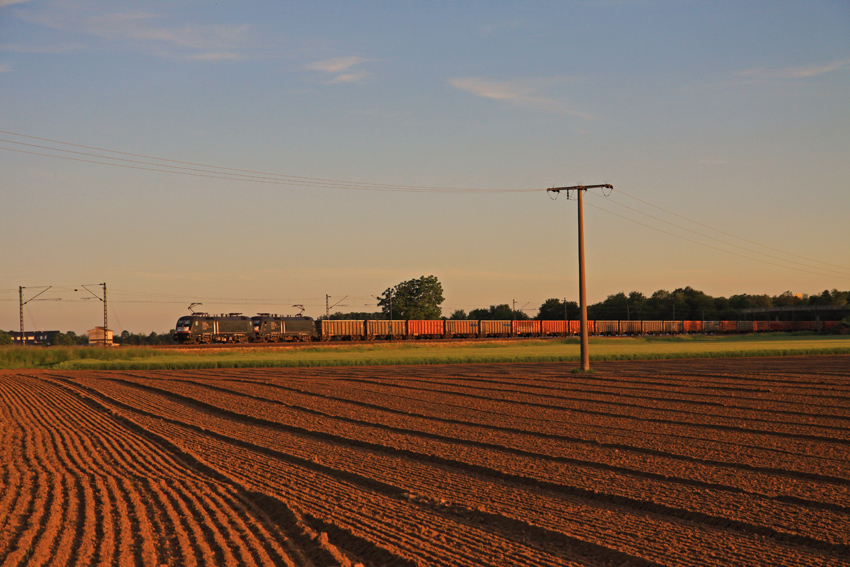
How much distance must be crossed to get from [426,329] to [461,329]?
527cm

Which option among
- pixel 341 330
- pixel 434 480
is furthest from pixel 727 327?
pixel 434 480

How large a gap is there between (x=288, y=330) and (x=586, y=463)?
214 feet

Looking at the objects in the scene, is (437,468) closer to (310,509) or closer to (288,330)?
(310,509)

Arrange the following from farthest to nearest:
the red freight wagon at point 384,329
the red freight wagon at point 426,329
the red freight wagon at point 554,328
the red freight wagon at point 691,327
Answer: the red freight wagon at point 691,327 < the red freight wagon at point 554,328 < the red freight wagon at point 426,329 < the red freight wagon at point 384,329

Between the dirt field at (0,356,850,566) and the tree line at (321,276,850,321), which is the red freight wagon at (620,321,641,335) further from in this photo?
the dirt field at (0,356,850,566)

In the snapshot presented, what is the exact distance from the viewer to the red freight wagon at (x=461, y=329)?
3641 inches

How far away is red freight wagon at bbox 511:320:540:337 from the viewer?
325 feet

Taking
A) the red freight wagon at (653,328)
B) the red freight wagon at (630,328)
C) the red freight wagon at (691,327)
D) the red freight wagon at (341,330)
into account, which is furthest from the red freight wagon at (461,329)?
the red freight wagon at (691,327)

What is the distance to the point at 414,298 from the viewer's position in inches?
5965

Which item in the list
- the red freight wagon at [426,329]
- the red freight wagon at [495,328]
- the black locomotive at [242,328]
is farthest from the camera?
the red freight wagon at [495,328]

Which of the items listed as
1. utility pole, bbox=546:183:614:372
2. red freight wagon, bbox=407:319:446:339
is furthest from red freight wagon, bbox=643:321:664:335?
utility pole, bbox=546:183:614:372

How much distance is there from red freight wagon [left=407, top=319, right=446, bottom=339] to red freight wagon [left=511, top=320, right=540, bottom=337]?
12.1 meters

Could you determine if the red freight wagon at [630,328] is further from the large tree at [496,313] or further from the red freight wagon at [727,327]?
the large tree at [496,313]

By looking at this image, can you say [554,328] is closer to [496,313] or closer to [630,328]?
[630,328]
